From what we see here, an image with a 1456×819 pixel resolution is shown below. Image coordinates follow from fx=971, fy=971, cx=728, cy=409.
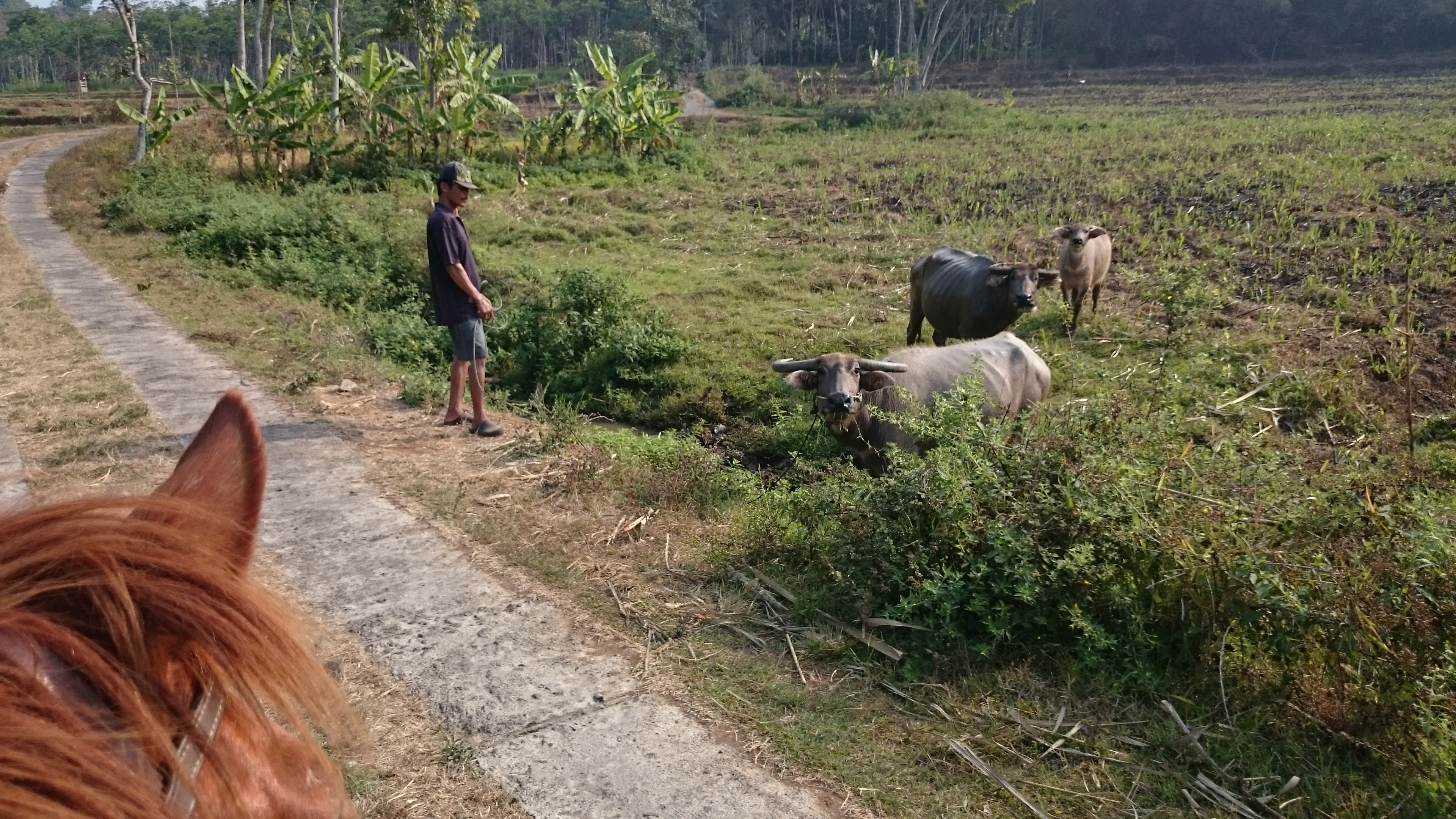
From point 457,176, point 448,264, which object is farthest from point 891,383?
point 457,176

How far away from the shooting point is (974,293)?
8.92m

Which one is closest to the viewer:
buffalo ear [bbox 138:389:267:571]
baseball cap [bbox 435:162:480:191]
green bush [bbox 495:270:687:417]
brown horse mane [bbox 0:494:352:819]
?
brown horse mane [bbox 0:494:352:819]

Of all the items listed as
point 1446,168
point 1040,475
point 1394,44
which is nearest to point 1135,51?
point 1394,44

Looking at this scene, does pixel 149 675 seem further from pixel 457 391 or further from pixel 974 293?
pixel 974 293

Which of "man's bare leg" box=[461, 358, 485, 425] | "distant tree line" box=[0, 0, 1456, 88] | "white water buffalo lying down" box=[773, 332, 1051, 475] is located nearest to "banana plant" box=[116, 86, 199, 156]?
"man's bare leg" box=[461, 358, 485, 425]

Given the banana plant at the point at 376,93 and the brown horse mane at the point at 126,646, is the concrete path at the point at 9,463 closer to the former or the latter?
the brown horse mane at the point at 126,646

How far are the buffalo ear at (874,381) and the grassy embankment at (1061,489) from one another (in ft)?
1.71

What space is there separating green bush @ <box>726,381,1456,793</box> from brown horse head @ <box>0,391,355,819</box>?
2701 mm

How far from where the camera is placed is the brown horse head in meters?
0.90

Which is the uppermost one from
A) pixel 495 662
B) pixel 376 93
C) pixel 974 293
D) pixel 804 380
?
pixel 376 93

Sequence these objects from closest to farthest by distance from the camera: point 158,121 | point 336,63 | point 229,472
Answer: point 229,472
point 158,121
point 336,63

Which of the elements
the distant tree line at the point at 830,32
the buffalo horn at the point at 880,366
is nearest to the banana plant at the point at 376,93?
the buffalo horn at the point at 880,366

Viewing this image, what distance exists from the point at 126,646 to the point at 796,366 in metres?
5.57

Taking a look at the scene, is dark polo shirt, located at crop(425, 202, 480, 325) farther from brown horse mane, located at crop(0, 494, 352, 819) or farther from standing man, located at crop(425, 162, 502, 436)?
brown horse mane, located at crop(0, 494, 352, 819)
